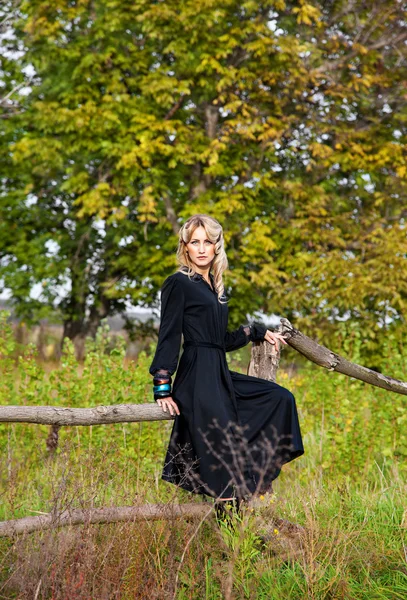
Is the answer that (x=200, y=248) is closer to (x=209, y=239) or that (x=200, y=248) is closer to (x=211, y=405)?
(x=209, y=239)

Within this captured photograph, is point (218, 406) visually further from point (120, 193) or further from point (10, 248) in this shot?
point (10, 248)

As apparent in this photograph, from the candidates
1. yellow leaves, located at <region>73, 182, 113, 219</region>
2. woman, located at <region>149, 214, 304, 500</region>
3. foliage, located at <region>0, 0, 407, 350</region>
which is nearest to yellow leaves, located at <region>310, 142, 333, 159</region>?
foliage, located at <region>0, 0, 407, 350</region>

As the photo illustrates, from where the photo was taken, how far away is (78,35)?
1409 centimetres

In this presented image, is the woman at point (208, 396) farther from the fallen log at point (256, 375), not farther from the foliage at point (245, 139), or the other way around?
the foliage at point (245, 139)

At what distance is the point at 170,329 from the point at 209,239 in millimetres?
572

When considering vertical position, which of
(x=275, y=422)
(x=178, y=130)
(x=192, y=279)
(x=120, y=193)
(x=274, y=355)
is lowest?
(x=275, y=422)

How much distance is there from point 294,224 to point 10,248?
5924 millimetres

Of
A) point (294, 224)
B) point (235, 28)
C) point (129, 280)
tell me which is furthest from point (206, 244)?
point (129, 280)

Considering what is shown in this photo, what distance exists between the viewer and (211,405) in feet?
13.1

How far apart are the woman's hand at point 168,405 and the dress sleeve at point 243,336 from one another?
0.55 meters

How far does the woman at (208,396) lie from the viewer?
13.0 feet

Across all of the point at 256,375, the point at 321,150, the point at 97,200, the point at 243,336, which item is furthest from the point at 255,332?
the point at 97,200

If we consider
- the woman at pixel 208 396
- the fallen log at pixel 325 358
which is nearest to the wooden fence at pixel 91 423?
the woman at pixel 208 396

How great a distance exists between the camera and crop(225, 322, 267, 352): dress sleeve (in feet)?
14.3
